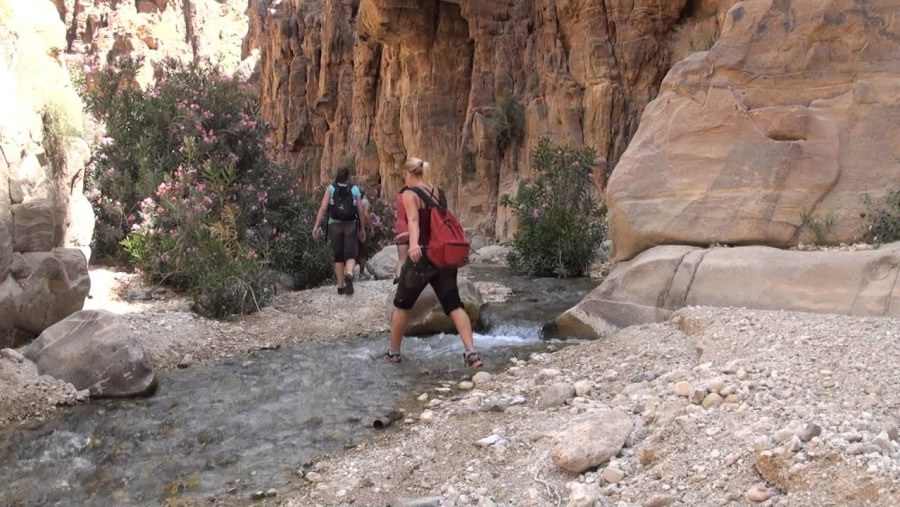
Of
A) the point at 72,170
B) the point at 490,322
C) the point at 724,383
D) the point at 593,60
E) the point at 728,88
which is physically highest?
the point at 593,60

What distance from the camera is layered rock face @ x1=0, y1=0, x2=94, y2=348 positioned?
594 centimetres

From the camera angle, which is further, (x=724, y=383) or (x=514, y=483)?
(x=724, y=383)

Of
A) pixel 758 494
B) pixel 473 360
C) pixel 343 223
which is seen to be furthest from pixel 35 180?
pixel 758 494

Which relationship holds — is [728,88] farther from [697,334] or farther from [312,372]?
[312,372]

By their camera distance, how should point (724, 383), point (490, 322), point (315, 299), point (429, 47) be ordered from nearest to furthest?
1. point (724, 383)
2. point (490, 322)
3. point (315, 299)
4. point (429, 47)

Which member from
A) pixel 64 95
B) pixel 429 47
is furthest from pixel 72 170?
pixel 429 47

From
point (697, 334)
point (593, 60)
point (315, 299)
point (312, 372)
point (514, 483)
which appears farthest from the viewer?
point (593, 60)

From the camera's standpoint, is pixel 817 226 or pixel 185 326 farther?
pixel 185 326

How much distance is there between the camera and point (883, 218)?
654cm

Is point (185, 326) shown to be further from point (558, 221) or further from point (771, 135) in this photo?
point (558, 221)

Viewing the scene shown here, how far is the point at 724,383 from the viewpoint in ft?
13.6

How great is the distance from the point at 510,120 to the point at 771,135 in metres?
16.2

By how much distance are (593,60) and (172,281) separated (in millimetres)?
14434

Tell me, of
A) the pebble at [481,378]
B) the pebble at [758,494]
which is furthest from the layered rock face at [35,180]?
the pebble at [758,494]
